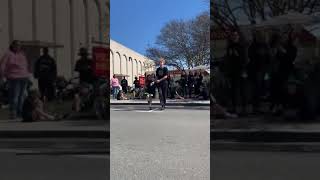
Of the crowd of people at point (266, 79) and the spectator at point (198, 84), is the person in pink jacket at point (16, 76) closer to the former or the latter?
the crowd of people at point (266, 79)

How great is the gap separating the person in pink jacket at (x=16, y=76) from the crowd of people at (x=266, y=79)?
3.92 ft

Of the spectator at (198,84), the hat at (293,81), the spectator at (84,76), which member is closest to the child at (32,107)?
the spectator at (84,76)

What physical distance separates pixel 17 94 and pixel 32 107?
0.41 ft

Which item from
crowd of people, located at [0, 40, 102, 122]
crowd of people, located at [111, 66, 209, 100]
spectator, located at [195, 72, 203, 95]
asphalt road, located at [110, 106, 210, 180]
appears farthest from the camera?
spectator, located at [195, 72, 203, 95]

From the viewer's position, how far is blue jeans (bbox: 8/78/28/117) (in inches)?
131

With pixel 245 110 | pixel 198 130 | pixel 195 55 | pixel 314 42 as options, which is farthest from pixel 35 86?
pixel 195 55

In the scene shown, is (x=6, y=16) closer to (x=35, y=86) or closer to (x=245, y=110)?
(x=35, y=86)

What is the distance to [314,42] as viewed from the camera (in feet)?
10.6

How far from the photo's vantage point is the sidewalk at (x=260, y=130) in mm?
3256

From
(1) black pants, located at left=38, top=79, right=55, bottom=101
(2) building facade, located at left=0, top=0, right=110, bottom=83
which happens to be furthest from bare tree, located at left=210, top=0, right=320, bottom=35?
(1) black pants, located at left=38, top=79, right=55, bottom=101

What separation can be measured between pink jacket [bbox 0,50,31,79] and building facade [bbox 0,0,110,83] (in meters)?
0.04

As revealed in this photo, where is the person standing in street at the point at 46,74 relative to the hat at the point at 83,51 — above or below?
below

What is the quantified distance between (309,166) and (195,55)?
1243 inches

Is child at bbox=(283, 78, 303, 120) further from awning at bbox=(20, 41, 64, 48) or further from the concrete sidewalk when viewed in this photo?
awning at bbox=(20, 41, 64, 48)
